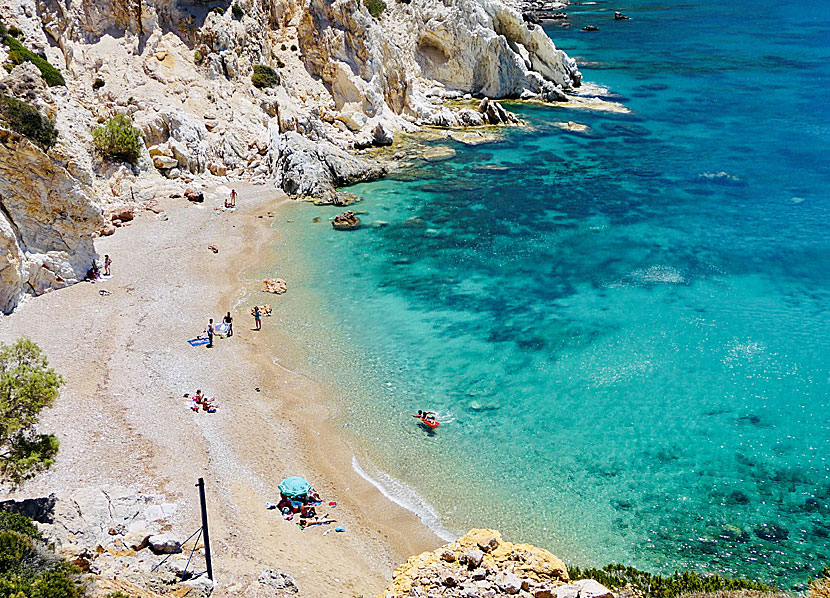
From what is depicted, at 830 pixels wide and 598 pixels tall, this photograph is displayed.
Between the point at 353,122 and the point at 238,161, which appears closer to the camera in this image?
the point at 238,161

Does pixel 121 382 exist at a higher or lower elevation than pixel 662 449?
higher

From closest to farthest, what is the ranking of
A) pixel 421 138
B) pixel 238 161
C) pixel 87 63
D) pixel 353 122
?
pixel 87 63, pixel 238 161, pixel 353 122, pixel 421 138

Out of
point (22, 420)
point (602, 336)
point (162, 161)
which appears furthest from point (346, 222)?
point (22, 420)

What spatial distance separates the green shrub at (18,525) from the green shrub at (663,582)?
1559 centimetres

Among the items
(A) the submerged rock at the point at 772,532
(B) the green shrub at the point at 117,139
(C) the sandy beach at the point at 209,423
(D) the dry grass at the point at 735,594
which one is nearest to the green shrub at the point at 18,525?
(C) the sandy beach at the point at 209,423

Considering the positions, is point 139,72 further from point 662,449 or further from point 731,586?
point 731,586

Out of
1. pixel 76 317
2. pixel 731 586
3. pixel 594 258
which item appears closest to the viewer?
pixel 731 586

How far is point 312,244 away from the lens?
4622 cm

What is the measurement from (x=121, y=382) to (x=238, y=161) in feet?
102

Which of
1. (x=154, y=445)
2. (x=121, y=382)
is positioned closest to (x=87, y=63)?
(x=121, y=382)

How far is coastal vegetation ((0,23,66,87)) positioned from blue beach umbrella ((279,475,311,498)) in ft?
111

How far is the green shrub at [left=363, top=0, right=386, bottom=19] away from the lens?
76062 millimetres

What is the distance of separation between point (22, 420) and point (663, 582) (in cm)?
1976

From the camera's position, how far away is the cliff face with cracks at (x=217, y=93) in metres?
35.5
